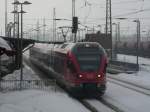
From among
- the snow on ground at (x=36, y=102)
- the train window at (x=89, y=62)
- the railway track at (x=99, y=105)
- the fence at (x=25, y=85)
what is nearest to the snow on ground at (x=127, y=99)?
the railway track at (x=99, y=105)

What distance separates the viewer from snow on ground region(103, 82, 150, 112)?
1867 centimetres

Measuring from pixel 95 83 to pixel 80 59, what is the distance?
57.3 inches

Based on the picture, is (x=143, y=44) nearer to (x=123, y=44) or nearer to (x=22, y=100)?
(x=123, y=44)

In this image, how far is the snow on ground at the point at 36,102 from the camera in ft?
55.5

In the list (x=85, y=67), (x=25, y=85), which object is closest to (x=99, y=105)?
(x=85, y=67)

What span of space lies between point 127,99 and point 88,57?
2.96 m

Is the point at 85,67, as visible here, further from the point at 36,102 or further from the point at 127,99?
the point at 36,102

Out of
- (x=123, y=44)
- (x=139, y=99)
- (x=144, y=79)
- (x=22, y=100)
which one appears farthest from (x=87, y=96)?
(x=123, y=44)

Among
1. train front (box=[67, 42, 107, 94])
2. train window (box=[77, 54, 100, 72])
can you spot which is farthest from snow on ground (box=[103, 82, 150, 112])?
train window (box=[77, 54, 100, 72])

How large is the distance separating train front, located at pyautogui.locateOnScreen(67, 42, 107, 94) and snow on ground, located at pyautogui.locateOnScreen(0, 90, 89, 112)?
1364 millimetres

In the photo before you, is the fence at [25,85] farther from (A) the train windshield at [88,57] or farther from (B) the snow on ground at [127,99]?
(B) the snow on ground at [127,99]

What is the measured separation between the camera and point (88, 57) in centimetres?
2236

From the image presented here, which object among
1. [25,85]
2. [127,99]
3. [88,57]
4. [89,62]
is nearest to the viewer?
[127,99]

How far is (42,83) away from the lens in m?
25.1
